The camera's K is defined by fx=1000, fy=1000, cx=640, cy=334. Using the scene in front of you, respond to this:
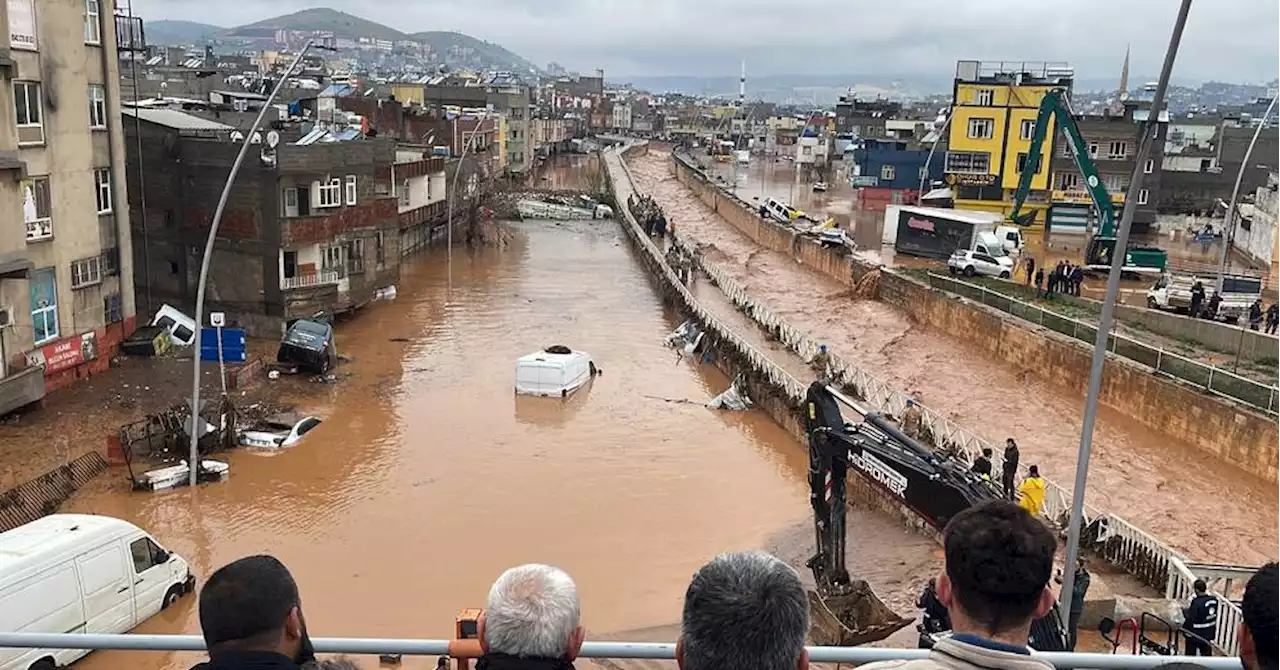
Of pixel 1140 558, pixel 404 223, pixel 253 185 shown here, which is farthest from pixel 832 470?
pixel 404 223

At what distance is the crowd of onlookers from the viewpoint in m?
2.83

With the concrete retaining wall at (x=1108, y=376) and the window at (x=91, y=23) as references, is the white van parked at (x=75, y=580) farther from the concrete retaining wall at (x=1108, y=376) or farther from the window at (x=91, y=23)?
the concrete retaining wall at (x=1108, y=376)

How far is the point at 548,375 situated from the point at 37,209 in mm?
12226

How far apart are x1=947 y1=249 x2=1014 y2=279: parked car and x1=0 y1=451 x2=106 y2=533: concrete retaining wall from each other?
99.9ft

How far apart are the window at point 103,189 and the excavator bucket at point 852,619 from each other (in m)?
21.3

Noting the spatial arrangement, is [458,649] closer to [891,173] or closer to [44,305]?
[44,305]

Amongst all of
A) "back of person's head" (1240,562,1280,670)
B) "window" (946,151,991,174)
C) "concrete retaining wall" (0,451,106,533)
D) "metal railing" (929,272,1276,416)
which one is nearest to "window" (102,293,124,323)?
"concrete retaining wall" (0,451,106,533)

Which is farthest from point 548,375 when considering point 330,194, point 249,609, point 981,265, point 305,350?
point 249,609

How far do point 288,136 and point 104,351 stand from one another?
10.7 meters

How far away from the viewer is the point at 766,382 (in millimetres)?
25094

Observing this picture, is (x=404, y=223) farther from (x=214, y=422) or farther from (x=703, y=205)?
(x=703, y=205)

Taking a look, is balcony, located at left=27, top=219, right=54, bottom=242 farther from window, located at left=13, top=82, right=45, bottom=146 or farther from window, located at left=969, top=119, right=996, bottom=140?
window, located at left=969, top=119, right=996, bottom=140

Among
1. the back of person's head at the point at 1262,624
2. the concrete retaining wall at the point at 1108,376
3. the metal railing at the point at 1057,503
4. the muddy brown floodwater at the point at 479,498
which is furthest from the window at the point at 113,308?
the back of person's head at the point at 1262,624

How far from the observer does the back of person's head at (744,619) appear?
2.85m
